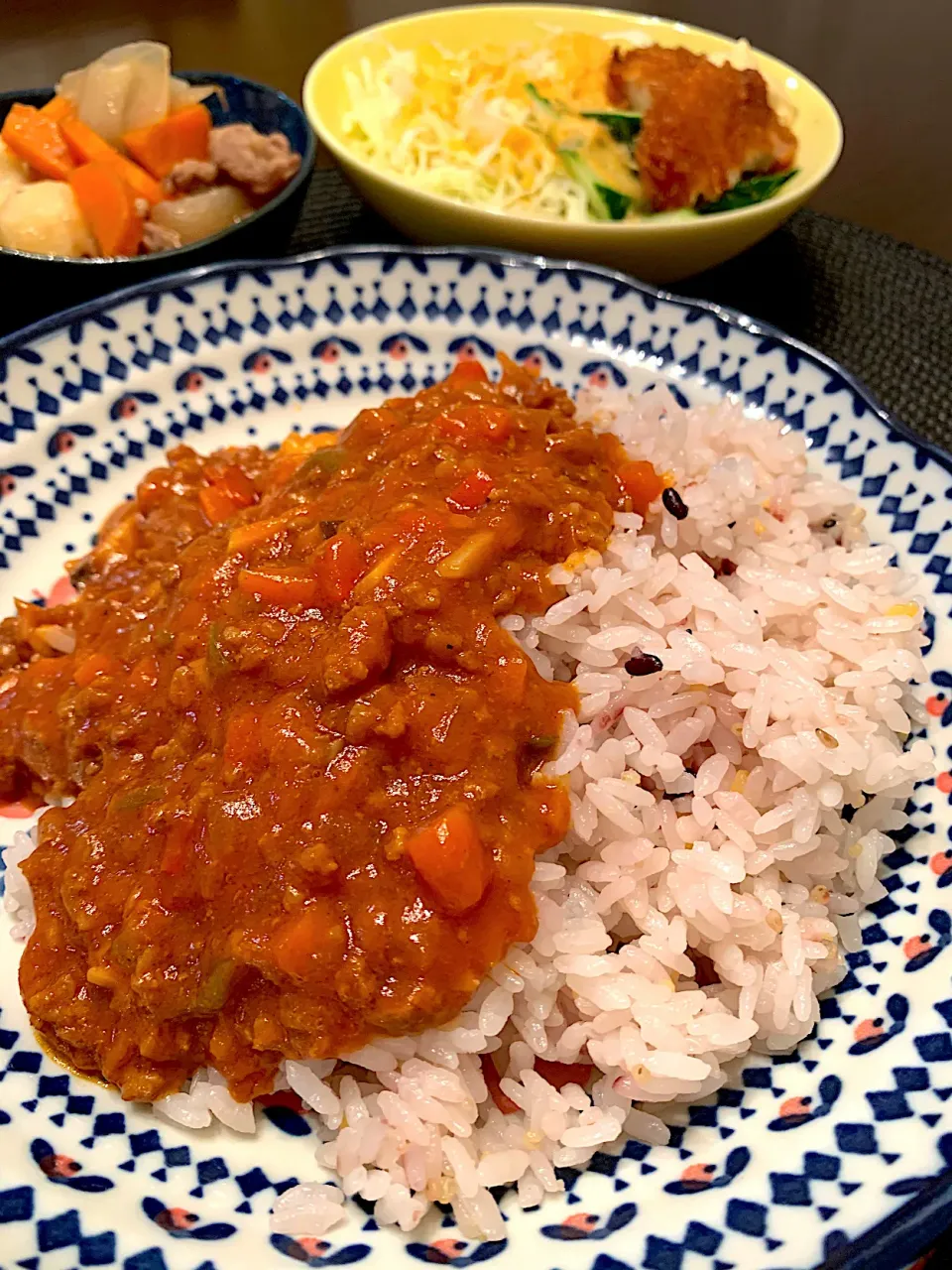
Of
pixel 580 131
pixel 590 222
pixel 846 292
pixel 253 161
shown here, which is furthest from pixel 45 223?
pixel 846 292

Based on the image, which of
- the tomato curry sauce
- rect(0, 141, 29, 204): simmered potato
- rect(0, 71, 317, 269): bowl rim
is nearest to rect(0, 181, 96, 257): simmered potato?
rect(0, 71, 317, 269): bowl rim

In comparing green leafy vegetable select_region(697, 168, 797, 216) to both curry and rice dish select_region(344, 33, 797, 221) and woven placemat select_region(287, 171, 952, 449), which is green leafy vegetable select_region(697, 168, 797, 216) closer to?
curry and rice dish select_region(344, 33, 797, 221)

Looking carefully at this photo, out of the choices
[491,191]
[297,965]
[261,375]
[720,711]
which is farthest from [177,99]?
[297,965]

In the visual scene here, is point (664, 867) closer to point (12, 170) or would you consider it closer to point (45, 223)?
point (45, 223)

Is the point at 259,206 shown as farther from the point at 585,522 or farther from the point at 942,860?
the point at 942,860

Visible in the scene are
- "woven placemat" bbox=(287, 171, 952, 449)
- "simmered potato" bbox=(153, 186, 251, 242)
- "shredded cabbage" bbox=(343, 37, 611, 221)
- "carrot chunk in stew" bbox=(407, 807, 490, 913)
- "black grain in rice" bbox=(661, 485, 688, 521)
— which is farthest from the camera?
"shredded cabbage" bbox=(343, 37, 611, 221)

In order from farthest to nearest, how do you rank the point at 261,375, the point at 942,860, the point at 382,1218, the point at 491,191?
the point at 491,191
the point at 261,375
the point at 942,860
the point at 382,1218
